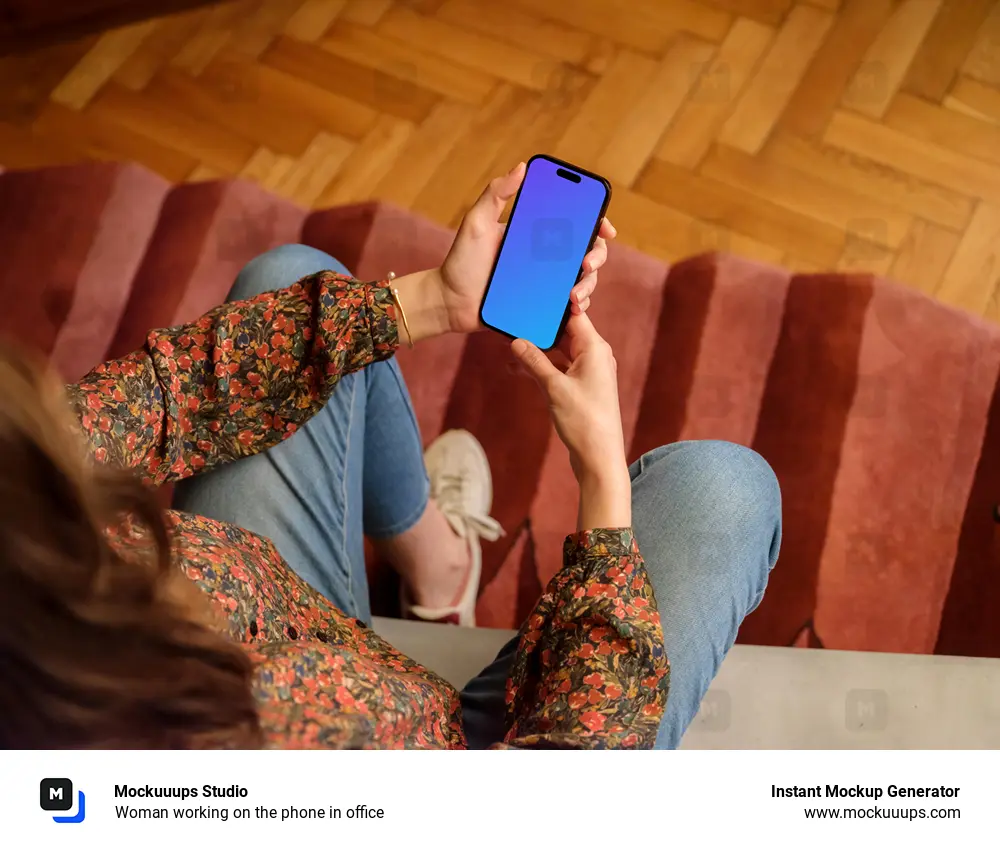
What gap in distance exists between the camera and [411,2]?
4.52 feet

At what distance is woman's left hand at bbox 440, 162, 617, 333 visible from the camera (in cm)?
71

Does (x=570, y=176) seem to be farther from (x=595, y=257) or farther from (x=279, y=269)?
(x=279, y=269)

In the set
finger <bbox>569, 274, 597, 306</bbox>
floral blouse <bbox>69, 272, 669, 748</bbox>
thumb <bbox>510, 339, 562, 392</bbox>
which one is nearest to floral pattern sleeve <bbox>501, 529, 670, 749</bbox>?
floral blouse <bbox>69, 272, 669, 748</bbox>

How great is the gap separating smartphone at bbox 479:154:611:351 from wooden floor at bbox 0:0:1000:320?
443 millimetres

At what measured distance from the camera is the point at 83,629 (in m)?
0.44

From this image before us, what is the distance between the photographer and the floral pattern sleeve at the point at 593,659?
53cm

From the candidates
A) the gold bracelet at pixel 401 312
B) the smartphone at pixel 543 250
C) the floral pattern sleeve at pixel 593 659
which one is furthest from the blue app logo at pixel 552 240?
the floral pattern sleeve at pixel 593 659

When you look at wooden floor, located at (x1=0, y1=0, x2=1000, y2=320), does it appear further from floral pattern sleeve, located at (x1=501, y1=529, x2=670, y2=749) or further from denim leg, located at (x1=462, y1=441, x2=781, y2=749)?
floral pattern sleeve, located at (x1=501, y1=529, x2=670, y2=749)
